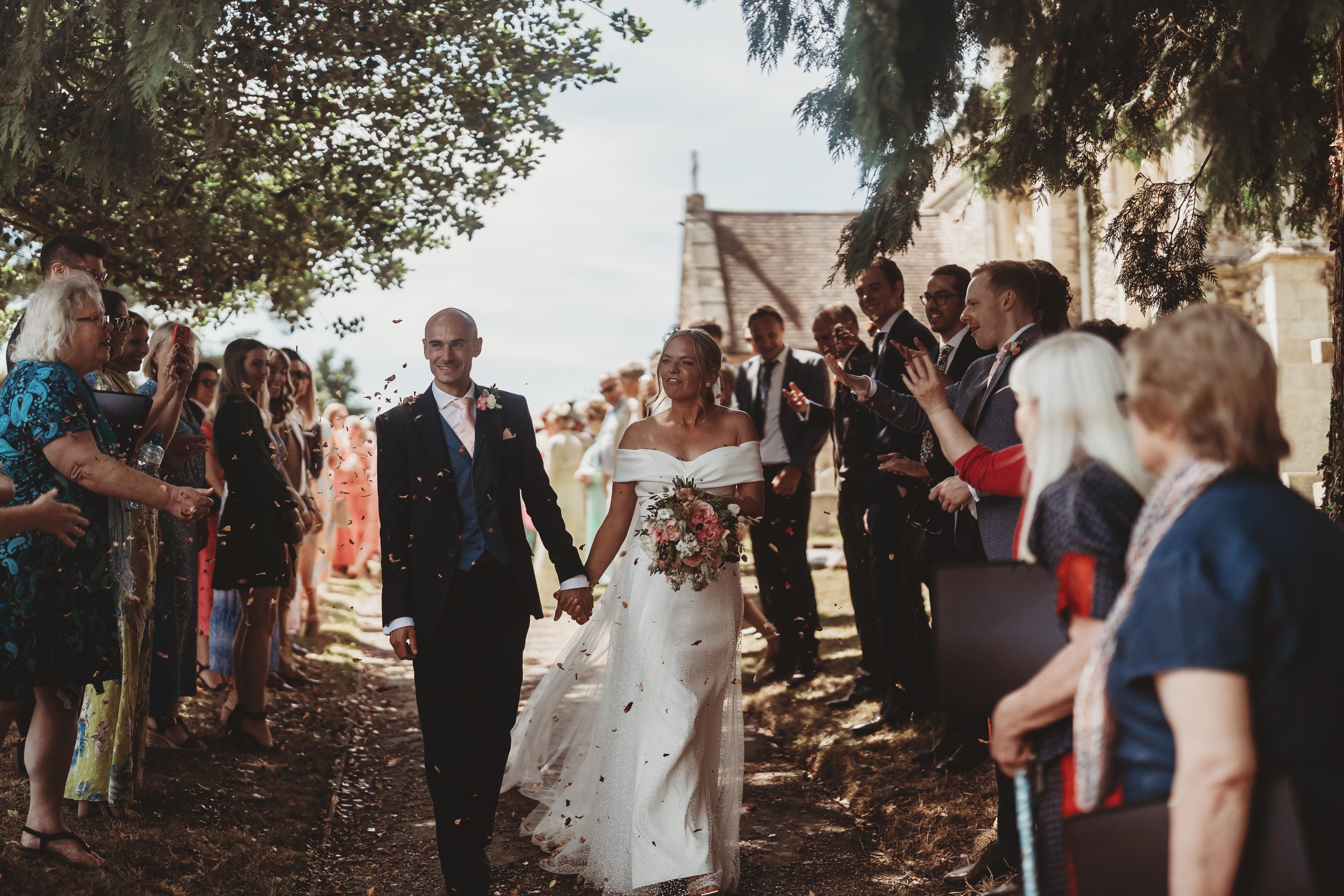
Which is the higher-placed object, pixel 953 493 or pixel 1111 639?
pixel 953 493

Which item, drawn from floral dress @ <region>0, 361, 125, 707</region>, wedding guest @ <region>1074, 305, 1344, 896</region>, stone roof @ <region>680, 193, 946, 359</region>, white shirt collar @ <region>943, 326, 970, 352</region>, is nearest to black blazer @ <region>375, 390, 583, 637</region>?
floral dress @ <region>0, 361, 125, 707</region>

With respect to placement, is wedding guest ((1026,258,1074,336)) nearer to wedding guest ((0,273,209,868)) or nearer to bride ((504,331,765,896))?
bride ((504,331,765,896))

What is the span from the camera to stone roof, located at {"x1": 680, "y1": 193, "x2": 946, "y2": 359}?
28.8m

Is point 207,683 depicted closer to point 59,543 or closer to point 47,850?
point 47,850

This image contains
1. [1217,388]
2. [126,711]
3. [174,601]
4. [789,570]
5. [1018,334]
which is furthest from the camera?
[789,570]

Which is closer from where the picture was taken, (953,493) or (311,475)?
(953,493)

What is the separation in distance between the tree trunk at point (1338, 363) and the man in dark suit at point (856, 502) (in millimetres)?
2830

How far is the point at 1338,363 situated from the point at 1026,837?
338 cm

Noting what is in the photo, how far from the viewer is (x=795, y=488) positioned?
8641 mm

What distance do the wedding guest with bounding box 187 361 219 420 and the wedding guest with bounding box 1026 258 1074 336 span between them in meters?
5.19

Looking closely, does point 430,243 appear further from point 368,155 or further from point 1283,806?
point 1283,806

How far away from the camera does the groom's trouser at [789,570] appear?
881 cm

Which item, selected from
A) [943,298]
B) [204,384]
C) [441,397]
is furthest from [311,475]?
[943,298]

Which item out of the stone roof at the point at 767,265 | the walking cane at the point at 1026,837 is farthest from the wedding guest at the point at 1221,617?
the stone roof at the point at 767,265
